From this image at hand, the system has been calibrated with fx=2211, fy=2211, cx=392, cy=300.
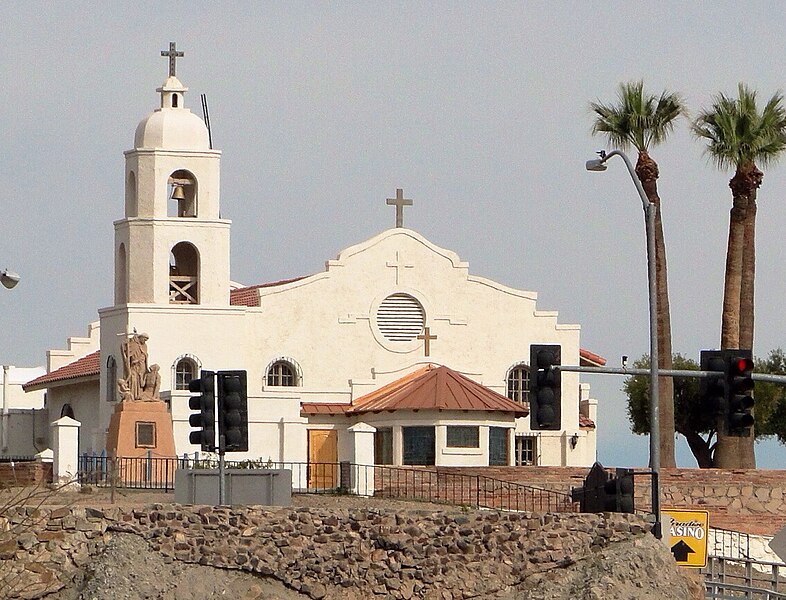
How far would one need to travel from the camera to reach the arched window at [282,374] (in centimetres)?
6431

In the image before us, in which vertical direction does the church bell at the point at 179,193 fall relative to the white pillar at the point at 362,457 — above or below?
above

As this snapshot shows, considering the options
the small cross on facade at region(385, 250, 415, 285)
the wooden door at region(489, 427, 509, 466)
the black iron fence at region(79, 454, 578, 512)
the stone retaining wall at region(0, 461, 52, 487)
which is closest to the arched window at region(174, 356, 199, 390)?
the black iron fence at region(79, 454, 578, 512)

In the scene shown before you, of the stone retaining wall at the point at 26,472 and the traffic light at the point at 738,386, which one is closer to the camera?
the traffic light at the point at 738,386

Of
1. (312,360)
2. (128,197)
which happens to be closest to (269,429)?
(312,360)

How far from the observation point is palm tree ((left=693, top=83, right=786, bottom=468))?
200 feet

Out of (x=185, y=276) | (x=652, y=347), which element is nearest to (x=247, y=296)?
(x=185, y=276)

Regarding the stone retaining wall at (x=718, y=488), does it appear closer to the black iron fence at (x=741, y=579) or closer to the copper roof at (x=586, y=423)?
the black iron fence at (x=741, y=579)

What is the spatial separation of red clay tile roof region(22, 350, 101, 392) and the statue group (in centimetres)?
729

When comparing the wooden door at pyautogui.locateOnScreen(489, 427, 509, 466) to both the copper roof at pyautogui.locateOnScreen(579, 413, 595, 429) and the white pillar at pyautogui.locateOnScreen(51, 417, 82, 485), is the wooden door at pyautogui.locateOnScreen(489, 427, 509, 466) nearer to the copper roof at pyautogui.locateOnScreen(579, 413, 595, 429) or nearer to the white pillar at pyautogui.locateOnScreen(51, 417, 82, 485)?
the copper roof at pyautogui.locateOnScreen(579, 413, 595, 429)

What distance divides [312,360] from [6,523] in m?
25.0

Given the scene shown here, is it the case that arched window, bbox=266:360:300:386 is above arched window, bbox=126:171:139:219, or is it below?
below

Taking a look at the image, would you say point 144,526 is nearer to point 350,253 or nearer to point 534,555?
point 534,555

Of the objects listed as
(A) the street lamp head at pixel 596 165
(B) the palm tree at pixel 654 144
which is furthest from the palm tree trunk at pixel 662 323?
(A) the street lamp head at pixel 596 165

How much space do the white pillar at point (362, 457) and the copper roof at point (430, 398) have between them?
112 inches
